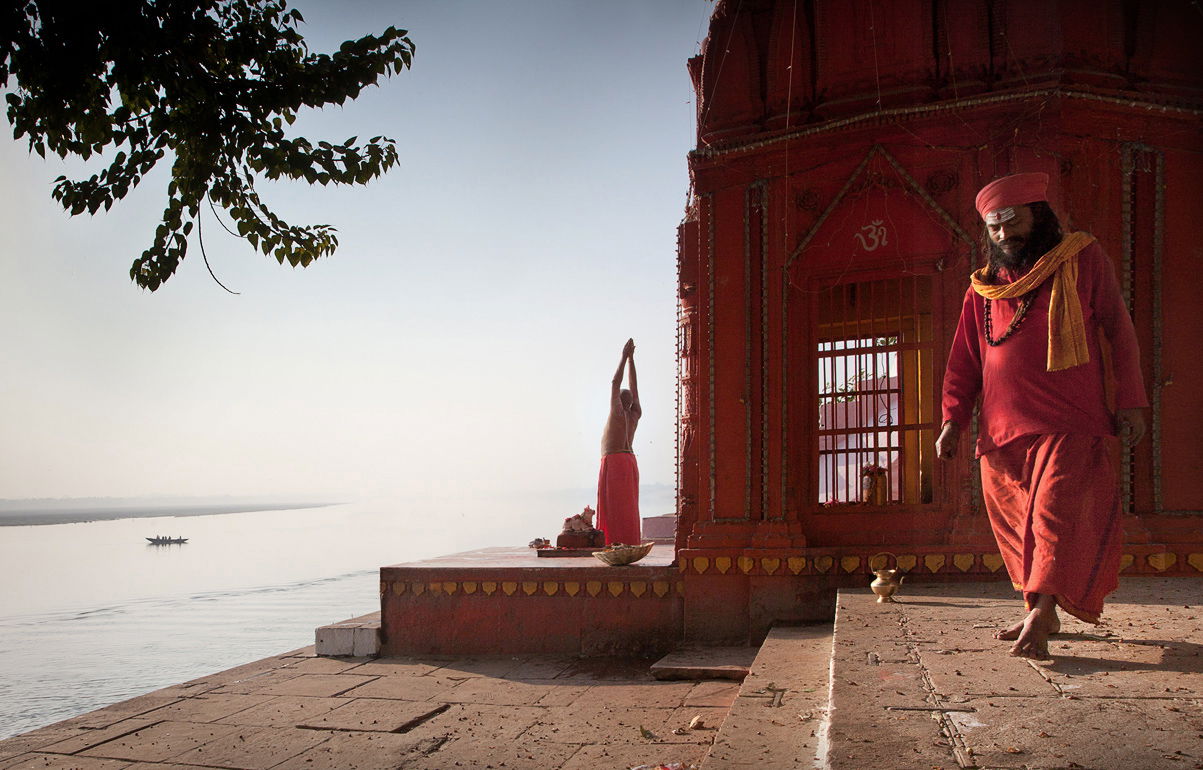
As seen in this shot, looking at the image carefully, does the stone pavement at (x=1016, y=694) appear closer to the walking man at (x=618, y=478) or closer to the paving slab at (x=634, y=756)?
the paving slab at (x=634, y=756)

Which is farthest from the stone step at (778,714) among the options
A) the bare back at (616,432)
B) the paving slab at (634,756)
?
the bare back at (616,432)

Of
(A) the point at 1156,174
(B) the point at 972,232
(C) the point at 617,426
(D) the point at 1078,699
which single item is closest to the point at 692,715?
(D) the point at 1078,699

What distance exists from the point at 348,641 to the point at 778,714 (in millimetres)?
5088

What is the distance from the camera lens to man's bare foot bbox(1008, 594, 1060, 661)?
3514mm

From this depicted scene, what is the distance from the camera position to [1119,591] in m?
5.25

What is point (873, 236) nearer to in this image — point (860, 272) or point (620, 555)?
point (860, 272)

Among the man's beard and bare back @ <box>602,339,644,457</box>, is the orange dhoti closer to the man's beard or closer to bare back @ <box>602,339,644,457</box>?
the man's beard

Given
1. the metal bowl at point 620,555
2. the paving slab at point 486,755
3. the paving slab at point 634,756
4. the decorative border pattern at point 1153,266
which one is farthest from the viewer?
the metal bowl at point 620,555

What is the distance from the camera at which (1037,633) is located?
3.53m

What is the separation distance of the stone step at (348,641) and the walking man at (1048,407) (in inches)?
213

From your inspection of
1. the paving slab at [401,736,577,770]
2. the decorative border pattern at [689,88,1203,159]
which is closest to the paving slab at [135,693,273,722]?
the paving slab at [401,736,577,770]

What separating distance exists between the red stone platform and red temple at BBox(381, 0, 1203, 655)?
2 centimetres

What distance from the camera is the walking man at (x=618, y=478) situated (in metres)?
10.5

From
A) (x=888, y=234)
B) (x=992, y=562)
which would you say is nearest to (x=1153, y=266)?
(x=888, y=234)
